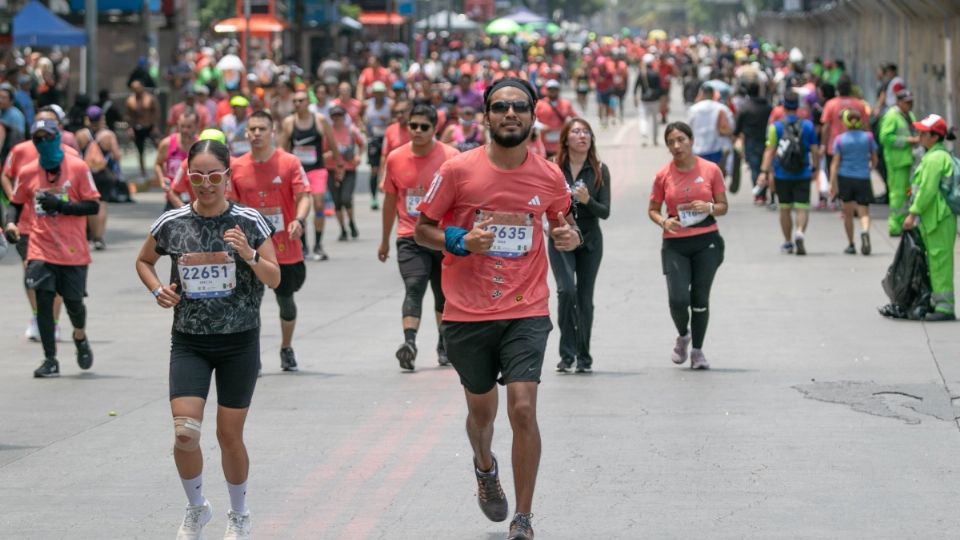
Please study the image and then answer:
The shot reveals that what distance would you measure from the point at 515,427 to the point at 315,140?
1171 centimetres

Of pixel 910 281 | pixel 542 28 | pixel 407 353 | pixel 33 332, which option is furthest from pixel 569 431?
pixel 542 28

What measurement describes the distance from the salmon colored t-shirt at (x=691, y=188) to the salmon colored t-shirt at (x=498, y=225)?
14.8ft

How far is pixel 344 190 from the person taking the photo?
20.7m

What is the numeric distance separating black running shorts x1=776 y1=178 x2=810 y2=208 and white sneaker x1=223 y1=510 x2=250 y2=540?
12474mm

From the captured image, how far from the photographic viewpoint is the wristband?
283 inches

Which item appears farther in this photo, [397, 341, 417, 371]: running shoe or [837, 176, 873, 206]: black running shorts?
[837, 176, 873, 206]: black running shorts

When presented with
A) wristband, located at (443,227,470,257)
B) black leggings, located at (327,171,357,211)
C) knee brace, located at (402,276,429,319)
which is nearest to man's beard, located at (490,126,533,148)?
wristband, located at (443,227,470,257)

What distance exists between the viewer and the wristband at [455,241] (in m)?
7.18

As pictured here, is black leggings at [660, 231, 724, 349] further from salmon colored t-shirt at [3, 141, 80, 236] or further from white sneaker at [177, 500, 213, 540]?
white sneaker at [177, 500, 213, 540]

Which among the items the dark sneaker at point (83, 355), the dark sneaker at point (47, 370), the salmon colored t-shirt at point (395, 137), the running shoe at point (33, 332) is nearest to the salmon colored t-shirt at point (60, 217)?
the dark sneaker at point (83, 355)

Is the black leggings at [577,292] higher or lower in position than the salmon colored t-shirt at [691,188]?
lower

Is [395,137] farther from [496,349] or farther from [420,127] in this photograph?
[496,349]

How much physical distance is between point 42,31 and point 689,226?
66.0 ft

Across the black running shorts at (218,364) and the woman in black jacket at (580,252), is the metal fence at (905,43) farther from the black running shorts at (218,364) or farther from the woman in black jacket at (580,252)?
the black running shorts at (218,364)
